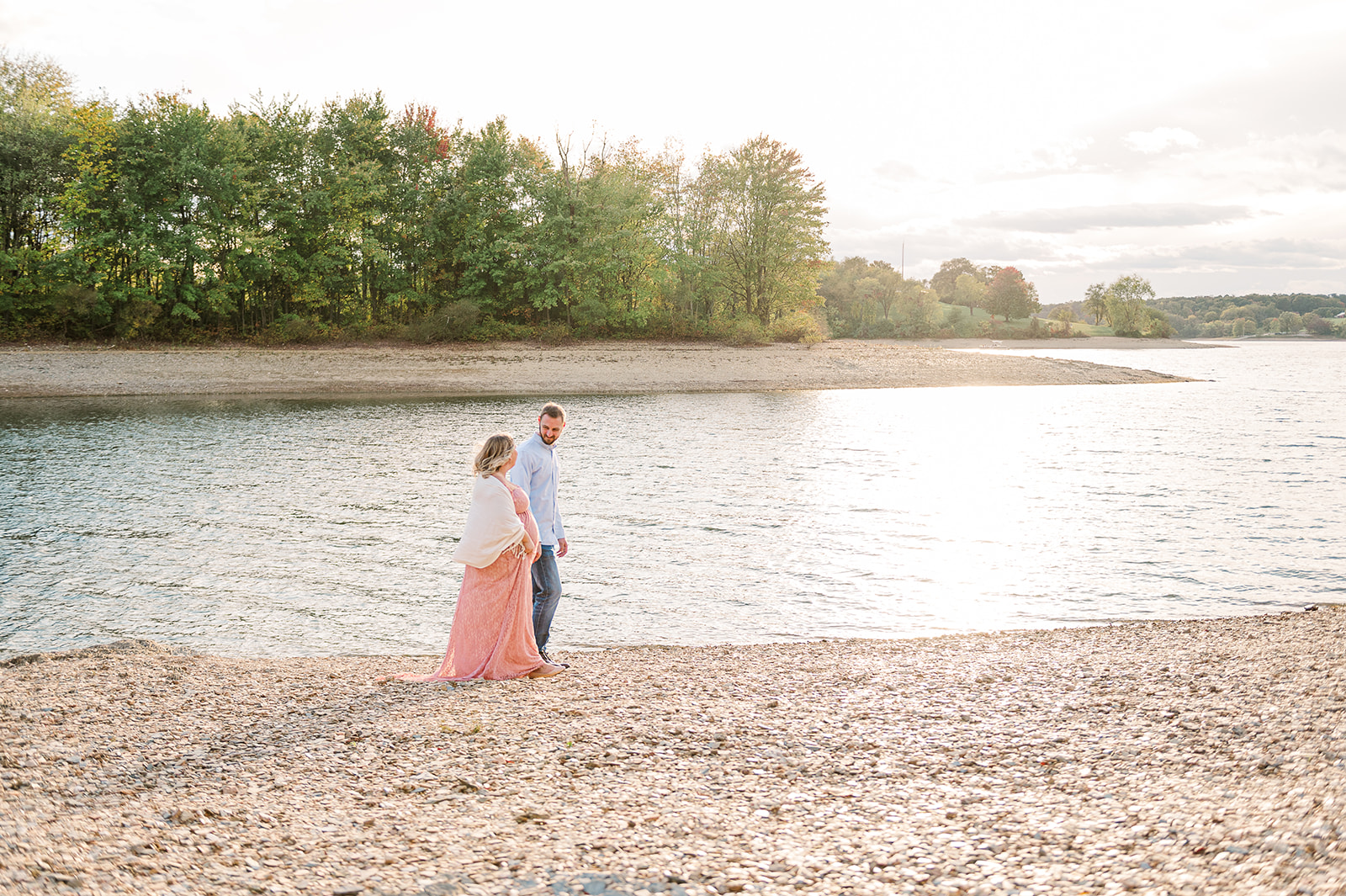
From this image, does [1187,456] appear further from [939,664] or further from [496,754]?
[496,754]

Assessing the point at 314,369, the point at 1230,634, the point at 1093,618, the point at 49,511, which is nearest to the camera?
the point at 1230,634

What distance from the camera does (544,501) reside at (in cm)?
745

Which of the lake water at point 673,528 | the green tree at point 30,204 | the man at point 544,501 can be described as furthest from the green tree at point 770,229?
the man at point 544,501

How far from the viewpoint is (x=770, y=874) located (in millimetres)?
3746

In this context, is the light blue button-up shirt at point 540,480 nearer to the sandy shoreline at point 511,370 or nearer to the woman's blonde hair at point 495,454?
the woman's blonde hair at point 495,454

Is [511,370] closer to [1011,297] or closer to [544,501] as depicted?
[544,501]

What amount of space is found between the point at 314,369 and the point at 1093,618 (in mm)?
37249

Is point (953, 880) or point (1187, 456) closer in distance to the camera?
point (953, 880)

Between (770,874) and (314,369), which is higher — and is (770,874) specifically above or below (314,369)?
below

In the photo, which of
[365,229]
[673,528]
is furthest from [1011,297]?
[673,528]

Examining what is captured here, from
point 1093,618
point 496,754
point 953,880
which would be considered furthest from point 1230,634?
point 496,754

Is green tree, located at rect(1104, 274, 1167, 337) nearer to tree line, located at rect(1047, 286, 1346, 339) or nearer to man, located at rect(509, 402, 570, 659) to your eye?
tree line, located at rect(1047, 286, 1346, 339)

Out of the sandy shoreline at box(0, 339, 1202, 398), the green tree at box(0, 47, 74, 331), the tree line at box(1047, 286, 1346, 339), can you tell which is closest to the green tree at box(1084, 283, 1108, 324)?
the tree line at box(1047, 286, 1346, 339)

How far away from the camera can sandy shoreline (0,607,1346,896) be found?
376cm
